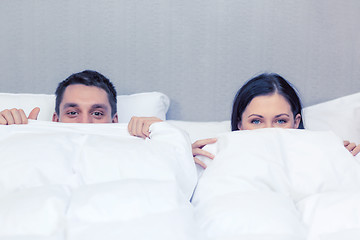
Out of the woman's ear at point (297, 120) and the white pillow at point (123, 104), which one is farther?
the white pillow at point (123, 104)

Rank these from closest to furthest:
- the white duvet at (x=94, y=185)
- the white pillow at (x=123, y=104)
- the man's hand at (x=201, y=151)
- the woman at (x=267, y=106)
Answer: the white duvet at (x=94, y=185) → the man's hand at (x=201, y=151) → the woman at (x=267, y=106) → the white pillow at (x=123, y=104)

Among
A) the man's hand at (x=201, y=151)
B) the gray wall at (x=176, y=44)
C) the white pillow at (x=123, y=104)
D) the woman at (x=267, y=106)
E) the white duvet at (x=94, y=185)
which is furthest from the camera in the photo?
the gray wall at (x=176, y=44)

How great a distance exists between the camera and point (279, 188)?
0.79 meters

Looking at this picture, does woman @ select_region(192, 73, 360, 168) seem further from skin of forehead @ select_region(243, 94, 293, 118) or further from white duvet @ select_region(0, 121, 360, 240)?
white duvet @ select_region(0, 121, 360, 240)

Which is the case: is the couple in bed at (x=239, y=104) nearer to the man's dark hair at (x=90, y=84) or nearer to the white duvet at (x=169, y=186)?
the man's dark hair at (x=90, y=84)

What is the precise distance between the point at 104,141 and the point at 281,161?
42cm

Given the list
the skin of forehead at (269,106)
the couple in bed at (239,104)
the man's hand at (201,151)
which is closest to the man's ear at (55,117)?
the couple in bed at (239,104)

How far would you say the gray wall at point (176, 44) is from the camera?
1452 mm

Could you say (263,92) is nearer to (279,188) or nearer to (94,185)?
(279,188)

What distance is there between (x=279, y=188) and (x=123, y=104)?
740 mm

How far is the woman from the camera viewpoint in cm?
111

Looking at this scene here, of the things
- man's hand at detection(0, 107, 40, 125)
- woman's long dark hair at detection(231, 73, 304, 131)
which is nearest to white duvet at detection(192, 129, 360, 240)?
woman's long dark hair at detection(231, 73, 304, 131)

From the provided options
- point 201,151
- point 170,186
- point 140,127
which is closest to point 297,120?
point 201,151

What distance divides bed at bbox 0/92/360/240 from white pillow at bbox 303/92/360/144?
43 centimetres
